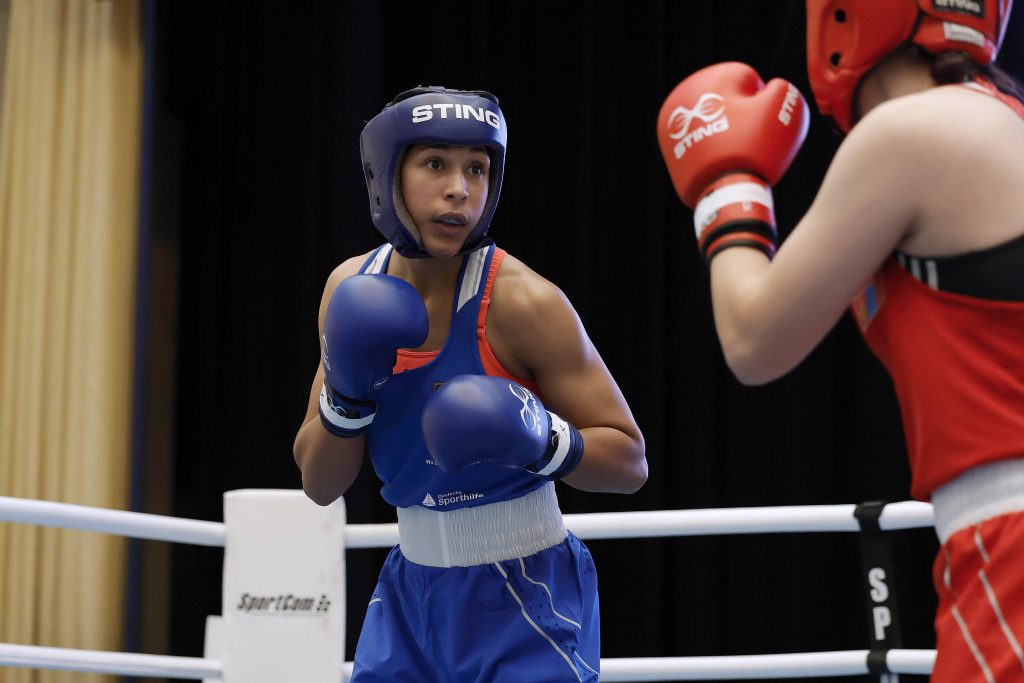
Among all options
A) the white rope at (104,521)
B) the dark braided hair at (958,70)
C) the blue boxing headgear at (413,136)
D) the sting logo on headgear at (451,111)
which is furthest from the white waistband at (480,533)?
the white rope at (104,521)

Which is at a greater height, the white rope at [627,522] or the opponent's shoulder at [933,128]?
the opponent's shoulder at [933,128]

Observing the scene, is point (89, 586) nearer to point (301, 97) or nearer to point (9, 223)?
Answer: point (9, 223)

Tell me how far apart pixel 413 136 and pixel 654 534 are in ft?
3.50

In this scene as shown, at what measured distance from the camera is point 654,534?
2.40 metres

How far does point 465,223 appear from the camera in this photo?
Result: 1.71m

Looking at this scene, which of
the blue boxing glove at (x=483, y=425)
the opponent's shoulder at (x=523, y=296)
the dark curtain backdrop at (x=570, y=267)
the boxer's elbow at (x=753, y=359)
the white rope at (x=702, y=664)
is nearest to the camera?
the boxer's elbow at (x=753, y=359)

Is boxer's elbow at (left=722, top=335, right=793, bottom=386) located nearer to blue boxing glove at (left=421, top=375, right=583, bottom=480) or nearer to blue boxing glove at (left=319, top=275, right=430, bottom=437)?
blue boxing glove at (left=421, top=375, right=583, bottom=480)

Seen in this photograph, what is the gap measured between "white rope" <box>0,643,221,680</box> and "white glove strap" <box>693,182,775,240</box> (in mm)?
1729

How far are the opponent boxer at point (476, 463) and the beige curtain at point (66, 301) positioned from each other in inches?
80.4

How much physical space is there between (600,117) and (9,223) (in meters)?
1.77

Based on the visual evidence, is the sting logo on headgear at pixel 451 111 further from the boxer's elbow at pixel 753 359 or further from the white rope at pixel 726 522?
the white rope at pixel 726 522

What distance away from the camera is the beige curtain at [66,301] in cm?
351

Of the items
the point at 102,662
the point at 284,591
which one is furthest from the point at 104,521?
the point at 284,591

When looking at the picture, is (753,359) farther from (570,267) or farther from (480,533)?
(570,267)
